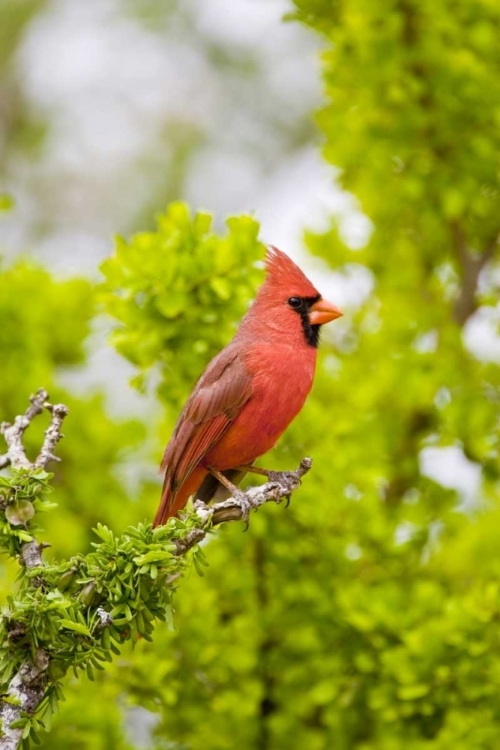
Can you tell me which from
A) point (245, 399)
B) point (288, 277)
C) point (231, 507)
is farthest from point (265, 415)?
point (231, 507)

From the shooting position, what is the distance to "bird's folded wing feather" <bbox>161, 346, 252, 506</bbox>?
10.0 feet

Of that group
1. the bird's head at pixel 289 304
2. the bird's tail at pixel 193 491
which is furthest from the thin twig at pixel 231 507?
the bird's head at pixel 289 304

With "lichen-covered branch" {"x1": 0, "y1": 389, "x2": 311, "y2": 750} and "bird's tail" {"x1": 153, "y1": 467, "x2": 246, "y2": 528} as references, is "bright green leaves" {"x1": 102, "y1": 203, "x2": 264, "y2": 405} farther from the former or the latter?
"lichen-covered branch" {"x1": 0, "y1": 389, "x2": 311, "y2": 750}

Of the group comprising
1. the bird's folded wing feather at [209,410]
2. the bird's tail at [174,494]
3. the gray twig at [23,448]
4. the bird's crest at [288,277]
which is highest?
the bird's crest at [288,277]

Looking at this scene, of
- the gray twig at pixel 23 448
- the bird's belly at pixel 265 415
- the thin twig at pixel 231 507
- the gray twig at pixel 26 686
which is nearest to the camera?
the gray twig at pixel 26 686

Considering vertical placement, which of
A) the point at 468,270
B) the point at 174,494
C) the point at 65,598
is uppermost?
the point at 468,270

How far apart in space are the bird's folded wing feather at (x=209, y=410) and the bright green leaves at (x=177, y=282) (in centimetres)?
14

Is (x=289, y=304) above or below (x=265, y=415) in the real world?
above

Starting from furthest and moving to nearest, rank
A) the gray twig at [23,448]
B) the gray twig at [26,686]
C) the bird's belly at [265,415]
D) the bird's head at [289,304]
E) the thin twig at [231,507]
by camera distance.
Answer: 1. the bird's head at [289,304]
2. the bird's belly at [265,415]
3. the gray twig at [23,448]
4. the thin twig at [231,507]
5. the gray twig at [26,686]

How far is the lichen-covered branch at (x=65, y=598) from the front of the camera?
6.04 feet

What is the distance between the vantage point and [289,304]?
3.29m

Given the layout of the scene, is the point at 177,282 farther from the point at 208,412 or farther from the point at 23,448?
the point at 23,448

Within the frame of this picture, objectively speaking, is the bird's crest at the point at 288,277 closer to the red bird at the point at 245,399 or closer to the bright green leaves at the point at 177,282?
the red bird at the point at 245,399

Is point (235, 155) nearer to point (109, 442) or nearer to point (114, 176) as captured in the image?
point (114, 176)
